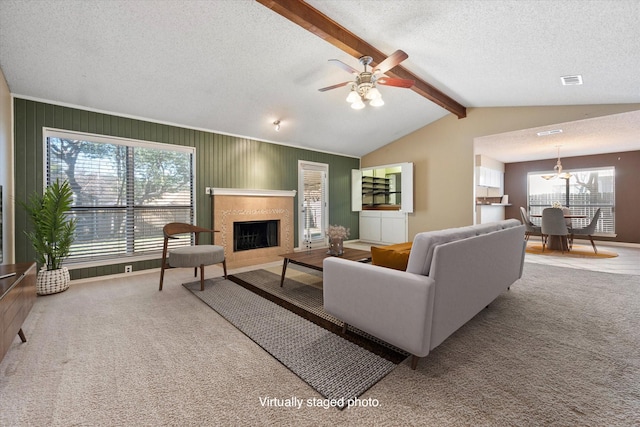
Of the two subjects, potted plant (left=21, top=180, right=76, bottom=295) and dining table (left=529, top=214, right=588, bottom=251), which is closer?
potted plant (left=21, top=180, right=76, bottom=295)

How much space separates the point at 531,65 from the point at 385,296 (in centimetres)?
330

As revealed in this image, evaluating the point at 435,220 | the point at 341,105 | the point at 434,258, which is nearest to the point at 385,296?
the point at 434,258

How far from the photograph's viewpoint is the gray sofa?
165cm

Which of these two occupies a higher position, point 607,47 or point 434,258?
point 607,47

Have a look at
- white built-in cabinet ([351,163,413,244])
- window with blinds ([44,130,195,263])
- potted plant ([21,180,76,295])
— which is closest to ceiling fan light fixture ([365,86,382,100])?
window with blinds ([44,130,195,263])

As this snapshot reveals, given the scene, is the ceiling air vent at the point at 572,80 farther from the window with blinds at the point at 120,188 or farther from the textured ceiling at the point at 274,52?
the window with blinds at the point at 120,188

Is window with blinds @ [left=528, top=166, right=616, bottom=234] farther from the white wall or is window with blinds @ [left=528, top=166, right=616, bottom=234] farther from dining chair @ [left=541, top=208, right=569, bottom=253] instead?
the white wall

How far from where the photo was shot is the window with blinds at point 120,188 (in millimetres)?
3652

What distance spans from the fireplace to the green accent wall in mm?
598

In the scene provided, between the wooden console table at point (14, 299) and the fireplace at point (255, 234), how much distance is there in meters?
2.94

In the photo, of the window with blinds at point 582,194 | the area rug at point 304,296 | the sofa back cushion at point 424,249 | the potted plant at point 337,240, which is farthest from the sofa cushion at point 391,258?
the window with blinds at point 582,194

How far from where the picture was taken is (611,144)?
19.4ft

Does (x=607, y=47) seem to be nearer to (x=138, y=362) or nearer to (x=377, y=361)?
(x=377, y=361)

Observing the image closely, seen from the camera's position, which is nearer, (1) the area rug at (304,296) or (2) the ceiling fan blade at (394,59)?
Answer: (1) the area rug at (304,296)
